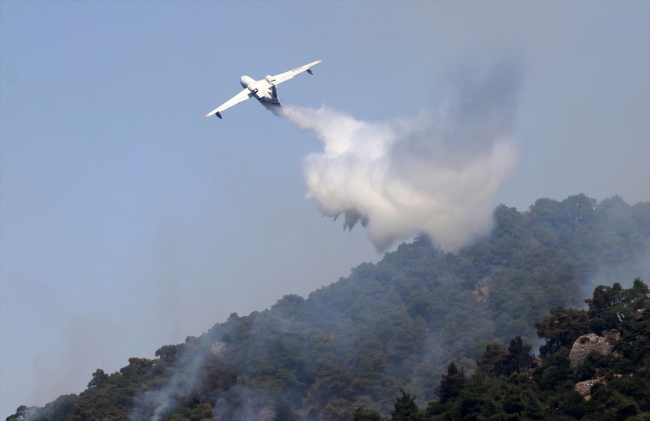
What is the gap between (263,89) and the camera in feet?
327

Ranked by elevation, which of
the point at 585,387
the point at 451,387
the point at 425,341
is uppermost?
the point at 425,341

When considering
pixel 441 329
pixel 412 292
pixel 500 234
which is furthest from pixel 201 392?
pixel 500 234

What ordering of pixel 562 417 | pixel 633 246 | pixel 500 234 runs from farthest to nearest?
pixel 500 234 → pixel 633 246 → pixel 562 417

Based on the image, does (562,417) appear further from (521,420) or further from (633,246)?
(633,246)

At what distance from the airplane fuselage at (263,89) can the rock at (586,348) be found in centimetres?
3657

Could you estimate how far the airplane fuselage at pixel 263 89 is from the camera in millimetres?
99562

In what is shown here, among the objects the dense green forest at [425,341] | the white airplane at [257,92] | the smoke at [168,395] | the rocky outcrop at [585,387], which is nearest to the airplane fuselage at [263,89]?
the white airplane at [257,92]

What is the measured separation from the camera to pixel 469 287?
170875mm

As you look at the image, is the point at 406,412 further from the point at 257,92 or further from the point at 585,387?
the point at 257,92

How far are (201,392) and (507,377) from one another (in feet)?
137

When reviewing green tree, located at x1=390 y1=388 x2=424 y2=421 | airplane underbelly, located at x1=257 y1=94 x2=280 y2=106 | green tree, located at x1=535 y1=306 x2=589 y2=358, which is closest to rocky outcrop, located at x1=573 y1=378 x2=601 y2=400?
green tree, located at x1=535 y1=306 x2=589 y2=358

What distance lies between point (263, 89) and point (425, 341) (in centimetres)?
5813

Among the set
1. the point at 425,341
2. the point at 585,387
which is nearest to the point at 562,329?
the point at 585,387

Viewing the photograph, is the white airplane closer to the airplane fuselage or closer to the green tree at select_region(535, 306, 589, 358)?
the airplane fuselage
